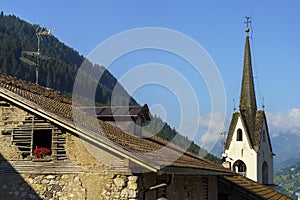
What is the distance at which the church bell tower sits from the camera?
39.1 m

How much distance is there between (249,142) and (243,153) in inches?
40.8

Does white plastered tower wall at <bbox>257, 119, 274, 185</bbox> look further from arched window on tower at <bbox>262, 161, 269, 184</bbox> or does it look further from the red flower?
the red flower

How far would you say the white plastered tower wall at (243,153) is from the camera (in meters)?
38.9

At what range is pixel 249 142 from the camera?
39.1 meters

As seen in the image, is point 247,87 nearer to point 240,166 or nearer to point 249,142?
point 249,142

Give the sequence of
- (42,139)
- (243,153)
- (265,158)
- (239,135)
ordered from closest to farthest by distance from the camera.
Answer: (42,139), (243,153), (239,135), (265,158)

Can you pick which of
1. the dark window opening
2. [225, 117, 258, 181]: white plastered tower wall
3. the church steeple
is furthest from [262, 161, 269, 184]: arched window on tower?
the dark window opening

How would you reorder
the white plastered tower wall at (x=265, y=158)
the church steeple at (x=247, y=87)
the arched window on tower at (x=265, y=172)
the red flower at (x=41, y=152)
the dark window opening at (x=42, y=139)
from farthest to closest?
the arched window on tower at (x=265, y=172) < the church steeple at (x=247, y=87) < the white plastered tower wall at (x=265, y=158) < the dark window opening at (x=42, y=139) < the red flower at (x=41, y=152)

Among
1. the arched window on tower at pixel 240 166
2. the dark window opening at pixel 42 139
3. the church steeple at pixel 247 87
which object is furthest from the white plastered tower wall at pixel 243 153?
the dark window opening at pixel 42 139

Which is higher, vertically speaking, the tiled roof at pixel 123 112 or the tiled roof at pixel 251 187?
the tiled roof at pixel 123 112

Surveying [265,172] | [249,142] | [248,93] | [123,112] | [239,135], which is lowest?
[265,172]

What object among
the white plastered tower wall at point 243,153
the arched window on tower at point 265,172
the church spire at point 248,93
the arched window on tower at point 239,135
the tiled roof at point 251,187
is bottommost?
the tiled roof at point 251,187

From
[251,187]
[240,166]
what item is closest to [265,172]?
[240,166]

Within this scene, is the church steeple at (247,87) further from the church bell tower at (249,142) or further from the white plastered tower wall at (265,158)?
the white plastered tower wall at (265,158)
